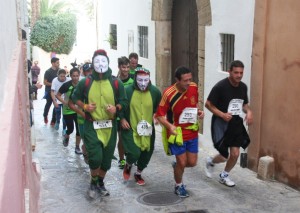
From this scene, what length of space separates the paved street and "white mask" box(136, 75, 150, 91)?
1.39m

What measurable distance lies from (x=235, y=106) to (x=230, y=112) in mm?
101

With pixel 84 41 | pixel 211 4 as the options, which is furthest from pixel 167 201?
pixel 84 41

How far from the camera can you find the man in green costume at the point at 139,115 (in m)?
5.97

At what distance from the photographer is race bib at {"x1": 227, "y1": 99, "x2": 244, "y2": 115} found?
5934mm

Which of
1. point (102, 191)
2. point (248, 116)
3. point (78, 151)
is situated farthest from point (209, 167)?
point (78, 151)

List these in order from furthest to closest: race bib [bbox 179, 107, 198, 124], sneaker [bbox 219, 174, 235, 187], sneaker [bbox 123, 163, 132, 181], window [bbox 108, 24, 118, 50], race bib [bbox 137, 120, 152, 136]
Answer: window [bbox 108, 24, 118, 50]
sneaker [bbox 123, 163, 132, 181]
sneaker [bbox 219, 174, 235, 187]
race bib [bbox 137, 120, 152, 136]
race bib [bbox 179, 107, 198, 124]

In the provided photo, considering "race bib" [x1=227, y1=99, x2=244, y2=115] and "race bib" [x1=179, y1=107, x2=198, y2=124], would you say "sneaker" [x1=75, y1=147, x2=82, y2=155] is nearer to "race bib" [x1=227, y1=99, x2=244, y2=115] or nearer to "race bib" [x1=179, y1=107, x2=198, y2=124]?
"race bib" [x1=179, y1=107, x2=198, y2=124]

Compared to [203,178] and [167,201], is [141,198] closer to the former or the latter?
[167,201]

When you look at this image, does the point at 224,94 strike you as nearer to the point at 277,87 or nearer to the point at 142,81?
the point at 277,87

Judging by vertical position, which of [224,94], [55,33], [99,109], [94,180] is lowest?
[94,180]

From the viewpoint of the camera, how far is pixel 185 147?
569cm

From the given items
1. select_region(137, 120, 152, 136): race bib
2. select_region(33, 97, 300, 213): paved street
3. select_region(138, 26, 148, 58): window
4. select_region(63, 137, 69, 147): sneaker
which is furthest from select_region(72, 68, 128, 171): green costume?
select_region(138, 26, 148, 58): window

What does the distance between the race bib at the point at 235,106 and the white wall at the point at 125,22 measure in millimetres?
5434

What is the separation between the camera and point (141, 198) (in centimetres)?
585
